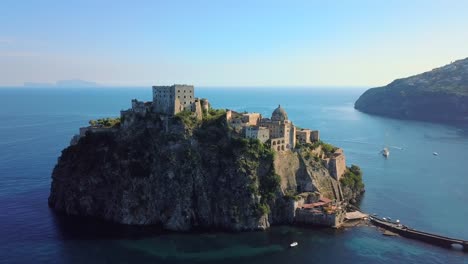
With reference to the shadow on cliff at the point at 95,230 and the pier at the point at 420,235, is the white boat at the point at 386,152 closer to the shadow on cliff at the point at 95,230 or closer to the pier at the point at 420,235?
Result: the pier at the point at 420,235

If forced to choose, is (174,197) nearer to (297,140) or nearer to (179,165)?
(179,165)

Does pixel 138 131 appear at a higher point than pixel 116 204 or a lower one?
higher

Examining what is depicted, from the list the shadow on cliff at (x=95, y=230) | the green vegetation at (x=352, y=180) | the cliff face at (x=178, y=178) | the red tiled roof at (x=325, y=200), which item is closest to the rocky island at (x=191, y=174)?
the cliff face at (x=178, y=178)

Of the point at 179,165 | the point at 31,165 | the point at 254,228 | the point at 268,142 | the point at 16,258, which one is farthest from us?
the point at 31,165

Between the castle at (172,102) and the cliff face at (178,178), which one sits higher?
the castle at (172,102)

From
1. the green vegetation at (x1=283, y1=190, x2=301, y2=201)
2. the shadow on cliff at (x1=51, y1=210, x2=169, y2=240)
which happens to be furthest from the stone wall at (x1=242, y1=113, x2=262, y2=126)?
the shadow on cliff at (x1=51, y1=210, x2=169, y2=240)

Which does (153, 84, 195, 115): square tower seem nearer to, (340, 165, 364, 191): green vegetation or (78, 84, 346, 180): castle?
(78, 84, 346, 180): castle

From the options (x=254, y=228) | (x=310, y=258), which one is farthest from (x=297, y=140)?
(x=310, y=258)
